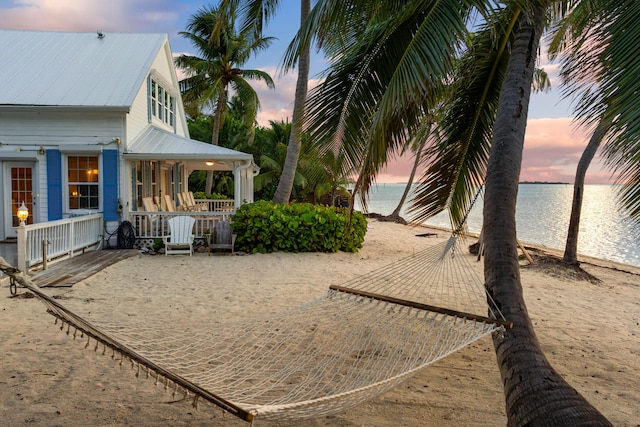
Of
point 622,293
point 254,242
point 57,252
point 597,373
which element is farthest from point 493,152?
point 57,252

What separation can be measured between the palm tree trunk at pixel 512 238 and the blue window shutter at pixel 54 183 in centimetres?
1012

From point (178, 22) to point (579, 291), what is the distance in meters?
20.6

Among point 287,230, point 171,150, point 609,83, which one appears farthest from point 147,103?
point 609,83

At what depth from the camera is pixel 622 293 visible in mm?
8141

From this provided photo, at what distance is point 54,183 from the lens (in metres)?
10.7

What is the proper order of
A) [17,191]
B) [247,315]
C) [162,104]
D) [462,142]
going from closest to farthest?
1. [462,142]
2. [247,315]
3. [17,191]
4. [162,104]

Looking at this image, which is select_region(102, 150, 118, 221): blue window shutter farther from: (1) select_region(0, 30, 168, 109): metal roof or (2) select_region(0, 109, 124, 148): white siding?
(1) select_region(0, 30, 168, 109): metal roof

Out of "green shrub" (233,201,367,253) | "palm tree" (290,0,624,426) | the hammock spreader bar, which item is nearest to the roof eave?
"green shrub" (233,201,367,253)

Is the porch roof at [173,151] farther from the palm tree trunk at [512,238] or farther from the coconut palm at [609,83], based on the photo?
the coconut palm at [609,83]

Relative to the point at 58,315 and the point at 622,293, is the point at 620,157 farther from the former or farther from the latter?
the point at 622,293

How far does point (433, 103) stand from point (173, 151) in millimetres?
7862

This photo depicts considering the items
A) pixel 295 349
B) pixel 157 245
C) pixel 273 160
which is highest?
pixel 273 160

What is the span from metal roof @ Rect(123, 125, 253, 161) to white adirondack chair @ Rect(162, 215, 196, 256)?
4.93 ft

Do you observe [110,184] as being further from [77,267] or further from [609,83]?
[609,83]
